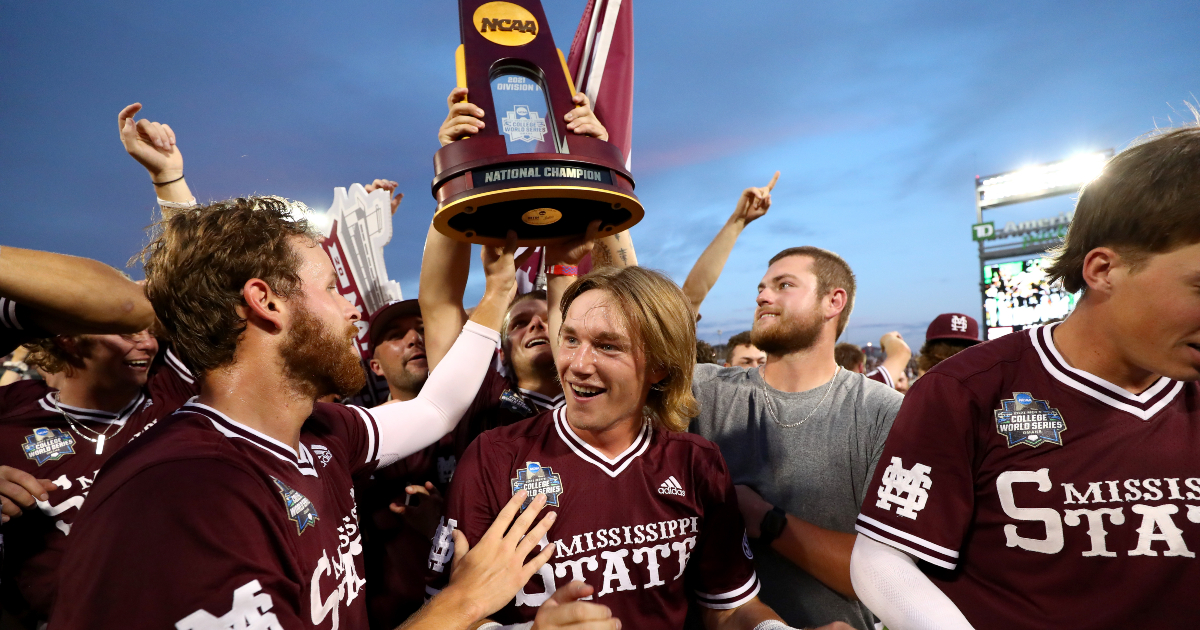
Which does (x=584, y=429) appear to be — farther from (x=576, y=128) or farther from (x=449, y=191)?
(x=576, y=128)

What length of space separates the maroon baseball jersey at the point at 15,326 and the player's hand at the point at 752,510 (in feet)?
7.64

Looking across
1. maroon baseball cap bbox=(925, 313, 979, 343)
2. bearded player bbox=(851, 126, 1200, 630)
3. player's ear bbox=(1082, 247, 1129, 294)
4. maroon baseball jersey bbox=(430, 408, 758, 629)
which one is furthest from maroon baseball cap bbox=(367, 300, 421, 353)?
maroon baseball cap bbox=(925, 313, 979, 343)

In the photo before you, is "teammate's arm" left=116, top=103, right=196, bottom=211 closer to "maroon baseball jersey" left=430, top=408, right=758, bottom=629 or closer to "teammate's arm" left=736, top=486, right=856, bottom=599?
"maroon baseball jersey" left=430, top=408, right=758, bottom=629

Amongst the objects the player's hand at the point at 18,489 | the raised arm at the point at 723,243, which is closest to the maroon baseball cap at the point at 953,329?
the raised arm at the point at 723,243

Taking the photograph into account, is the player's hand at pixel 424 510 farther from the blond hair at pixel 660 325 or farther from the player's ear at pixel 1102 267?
the player's ear at pixel 1102 267

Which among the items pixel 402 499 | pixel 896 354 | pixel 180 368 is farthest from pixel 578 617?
pixel 896 354

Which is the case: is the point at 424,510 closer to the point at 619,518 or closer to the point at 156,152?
the point at 619,518

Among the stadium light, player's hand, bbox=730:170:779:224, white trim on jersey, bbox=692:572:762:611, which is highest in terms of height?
the stadium light

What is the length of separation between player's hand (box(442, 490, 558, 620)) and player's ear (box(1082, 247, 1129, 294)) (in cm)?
172

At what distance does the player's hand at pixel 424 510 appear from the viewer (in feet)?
8.86

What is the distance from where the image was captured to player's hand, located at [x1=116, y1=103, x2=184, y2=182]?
3258mm

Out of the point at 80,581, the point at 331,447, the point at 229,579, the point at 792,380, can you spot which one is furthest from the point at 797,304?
the point at 80,581

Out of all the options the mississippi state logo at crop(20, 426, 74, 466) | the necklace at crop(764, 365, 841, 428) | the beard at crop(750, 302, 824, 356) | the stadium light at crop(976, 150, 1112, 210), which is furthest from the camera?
the stadium light at crop(976, 150, 1112, 210)

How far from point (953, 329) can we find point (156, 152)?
611 cm
